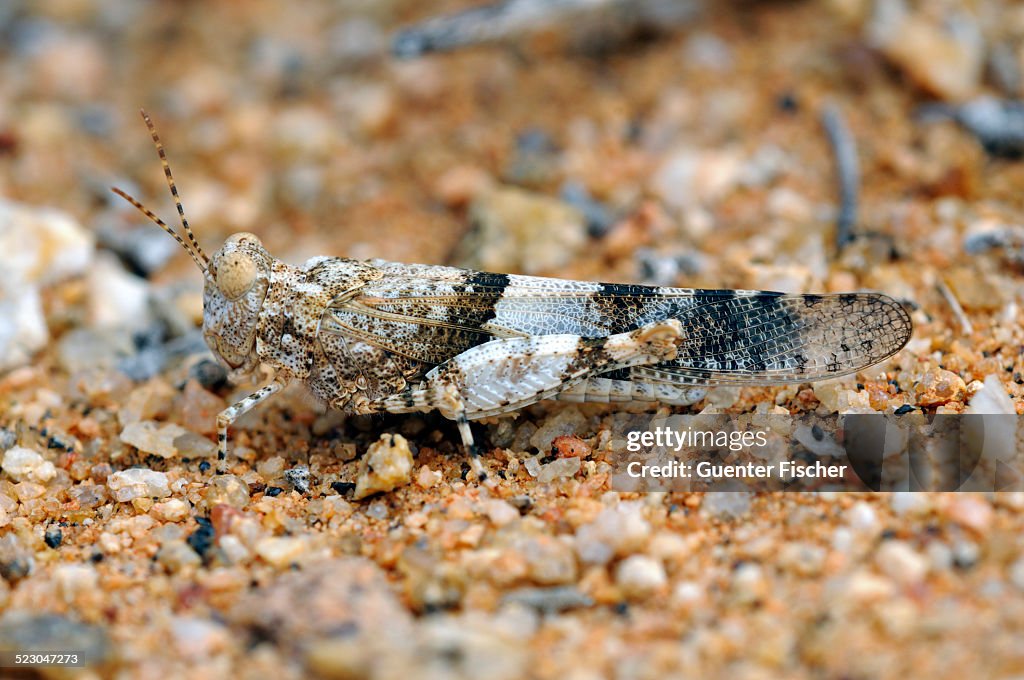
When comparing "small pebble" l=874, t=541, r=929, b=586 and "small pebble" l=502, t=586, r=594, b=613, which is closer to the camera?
"small pebble" l=874, t=541, r=929, b=586

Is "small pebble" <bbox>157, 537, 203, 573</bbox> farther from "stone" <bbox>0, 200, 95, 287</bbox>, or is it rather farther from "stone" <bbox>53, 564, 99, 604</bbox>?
"stone" <bbox>0, 200, 95, 287</bbox>

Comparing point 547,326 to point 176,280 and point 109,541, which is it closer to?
point 109,541

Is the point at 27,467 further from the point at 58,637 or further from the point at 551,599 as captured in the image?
the point at 551,599

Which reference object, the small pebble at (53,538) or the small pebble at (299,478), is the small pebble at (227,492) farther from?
the small pebble at (53,538)

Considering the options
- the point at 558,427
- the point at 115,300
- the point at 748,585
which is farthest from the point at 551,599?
the point at 115,300

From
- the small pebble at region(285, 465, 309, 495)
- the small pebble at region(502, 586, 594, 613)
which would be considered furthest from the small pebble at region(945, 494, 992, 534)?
the small pebble at region(285, 465, 309, 495)

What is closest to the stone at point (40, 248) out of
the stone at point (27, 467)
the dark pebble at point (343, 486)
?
the stone at point (27, 467)
